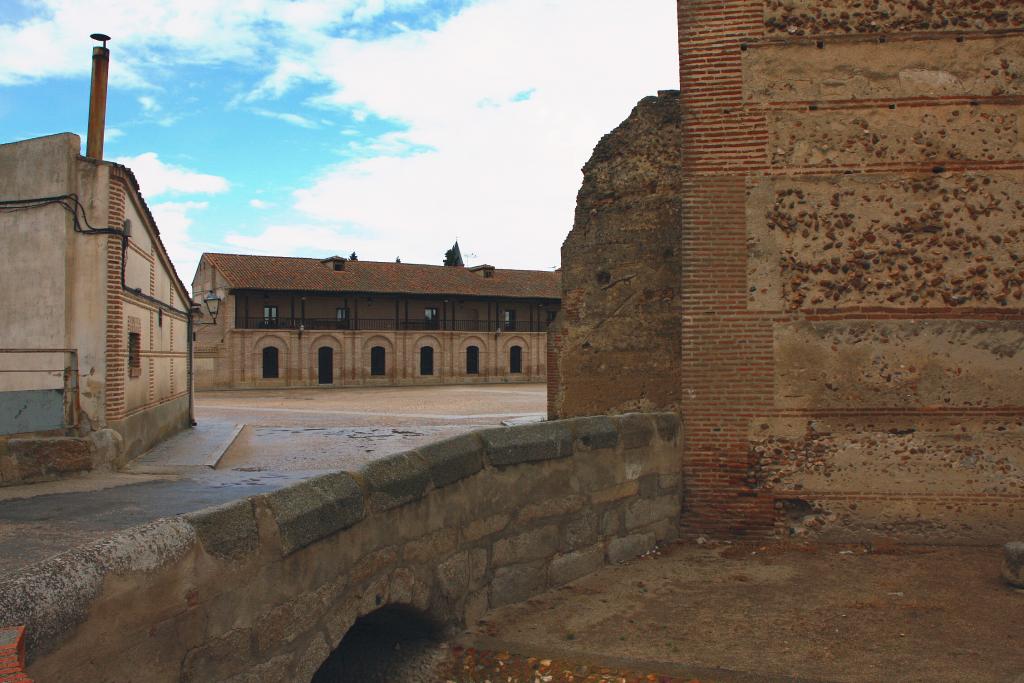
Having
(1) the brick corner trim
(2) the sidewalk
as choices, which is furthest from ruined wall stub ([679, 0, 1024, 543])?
(2) the sidewalk

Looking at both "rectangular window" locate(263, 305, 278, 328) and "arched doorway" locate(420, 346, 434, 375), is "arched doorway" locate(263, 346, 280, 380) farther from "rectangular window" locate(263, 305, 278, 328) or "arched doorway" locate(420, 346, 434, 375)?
"arched doorway" locate(420, 346, 434, 375)

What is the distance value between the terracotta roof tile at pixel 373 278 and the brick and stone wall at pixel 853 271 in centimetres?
3670

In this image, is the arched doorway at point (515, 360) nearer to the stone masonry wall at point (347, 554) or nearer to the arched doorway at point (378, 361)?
the arched doorway at point (378, 361)

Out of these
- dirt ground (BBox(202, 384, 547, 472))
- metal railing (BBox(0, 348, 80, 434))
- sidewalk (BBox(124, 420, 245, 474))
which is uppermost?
metal railing (BBox(0, 348, 80, 434))

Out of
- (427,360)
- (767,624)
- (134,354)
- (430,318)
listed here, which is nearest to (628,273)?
(767,624)

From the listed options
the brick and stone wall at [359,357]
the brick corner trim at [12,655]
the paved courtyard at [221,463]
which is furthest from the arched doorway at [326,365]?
the brick corner trim at [12,655]

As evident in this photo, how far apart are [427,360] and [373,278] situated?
5.61 m

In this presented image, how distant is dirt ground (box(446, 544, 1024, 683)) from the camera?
442cm

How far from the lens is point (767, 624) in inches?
199

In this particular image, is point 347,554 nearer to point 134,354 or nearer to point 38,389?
point 38,389

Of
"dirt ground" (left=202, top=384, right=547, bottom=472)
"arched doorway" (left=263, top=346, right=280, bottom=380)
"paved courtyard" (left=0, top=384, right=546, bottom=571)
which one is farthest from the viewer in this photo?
"arched doorway" (left=263, top=346, right=280, bottom=380)

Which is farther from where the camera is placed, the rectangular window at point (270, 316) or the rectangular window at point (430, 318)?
the rectangular window at point (430, 318)

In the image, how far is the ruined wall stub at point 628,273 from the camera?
8562 mm

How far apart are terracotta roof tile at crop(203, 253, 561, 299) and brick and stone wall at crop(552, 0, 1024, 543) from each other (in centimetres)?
3670
